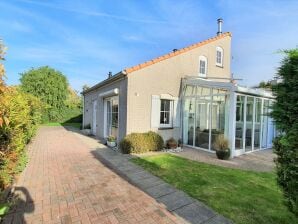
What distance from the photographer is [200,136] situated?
36.6ft

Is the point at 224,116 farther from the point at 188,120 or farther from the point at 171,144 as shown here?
the point at 171,144

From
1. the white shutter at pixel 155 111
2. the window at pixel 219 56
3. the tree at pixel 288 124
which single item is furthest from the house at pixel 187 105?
the tree at pixel 288 124

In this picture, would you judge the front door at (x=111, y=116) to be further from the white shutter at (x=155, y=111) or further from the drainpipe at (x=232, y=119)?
the drainpipe at (x=232, y=119)

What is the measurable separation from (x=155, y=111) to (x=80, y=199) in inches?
268

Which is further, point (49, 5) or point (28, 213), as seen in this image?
point (49, 5)

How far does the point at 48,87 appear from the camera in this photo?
2839 centimetres

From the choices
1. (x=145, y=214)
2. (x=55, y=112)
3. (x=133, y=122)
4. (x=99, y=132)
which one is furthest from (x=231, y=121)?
(x=55, y=112)

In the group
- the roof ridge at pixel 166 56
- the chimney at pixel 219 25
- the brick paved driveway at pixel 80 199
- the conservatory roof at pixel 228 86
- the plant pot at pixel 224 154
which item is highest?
the chimney at pixel 219 25

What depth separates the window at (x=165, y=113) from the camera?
11230mm

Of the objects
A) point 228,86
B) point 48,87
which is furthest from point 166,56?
point 48,87

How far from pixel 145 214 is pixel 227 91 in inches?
295

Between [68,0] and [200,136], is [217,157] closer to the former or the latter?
[200,136]

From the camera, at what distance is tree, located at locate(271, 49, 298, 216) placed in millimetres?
2867

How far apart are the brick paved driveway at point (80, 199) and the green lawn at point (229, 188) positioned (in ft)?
4.16
